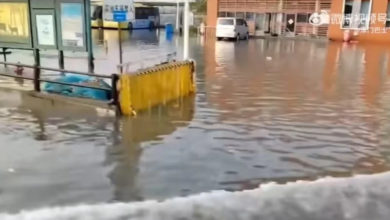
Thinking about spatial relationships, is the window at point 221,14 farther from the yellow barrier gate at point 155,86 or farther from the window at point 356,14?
the yellow barrier gate at point 155,86

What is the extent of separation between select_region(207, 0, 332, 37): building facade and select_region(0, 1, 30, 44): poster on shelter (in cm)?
2777

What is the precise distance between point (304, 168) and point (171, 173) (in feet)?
6.17

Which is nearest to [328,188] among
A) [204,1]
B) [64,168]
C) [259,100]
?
[64,168]

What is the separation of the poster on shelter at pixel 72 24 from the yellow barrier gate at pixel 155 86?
257cm

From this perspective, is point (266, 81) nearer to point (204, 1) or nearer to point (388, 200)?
point (388, 200)

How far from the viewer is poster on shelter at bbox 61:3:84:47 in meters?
10.9

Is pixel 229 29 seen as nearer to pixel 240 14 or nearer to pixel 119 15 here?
pixel 240 14

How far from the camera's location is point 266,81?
541 inches

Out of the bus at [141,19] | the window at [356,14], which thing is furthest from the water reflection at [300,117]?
the bus at [141,19]

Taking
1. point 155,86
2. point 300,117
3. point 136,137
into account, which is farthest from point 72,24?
point 300,117

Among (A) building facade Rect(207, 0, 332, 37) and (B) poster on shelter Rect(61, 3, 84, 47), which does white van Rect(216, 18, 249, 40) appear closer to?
(A) building facade Rect(207, 0, 332, 37)

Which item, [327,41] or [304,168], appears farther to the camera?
[327,41]

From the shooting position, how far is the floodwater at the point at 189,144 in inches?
218

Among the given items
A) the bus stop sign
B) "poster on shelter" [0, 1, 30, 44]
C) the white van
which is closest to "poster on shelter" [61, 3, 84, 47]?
"poster on shelter" [0, 1, 30, 44]
